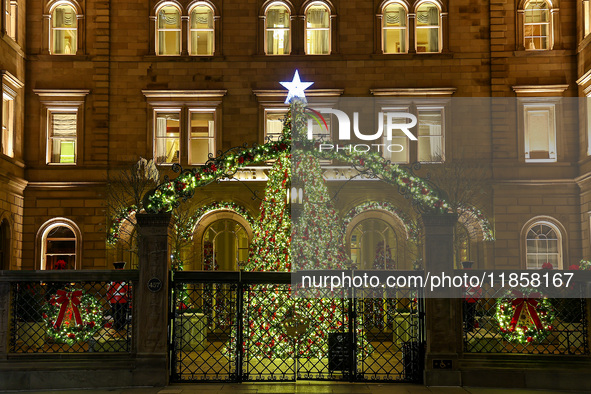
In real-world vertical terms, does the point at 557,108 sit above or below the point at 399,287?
above

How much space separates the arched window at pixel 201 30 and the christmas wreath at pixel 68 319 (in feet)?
54.3

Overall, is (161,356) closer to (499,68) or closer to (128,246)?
(128,246)

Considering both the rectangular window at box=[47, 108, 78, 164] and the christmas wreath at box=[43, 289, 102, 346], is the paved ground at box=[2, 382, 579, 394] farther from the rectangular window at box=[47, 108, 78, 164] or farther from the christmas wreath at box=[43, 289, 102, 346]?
the rectangular window at box=[47, 108, 78, 164]

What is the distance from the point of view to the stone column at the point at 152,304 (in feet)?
40.7

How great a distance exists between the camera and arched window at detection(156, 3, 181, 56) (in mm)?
27562

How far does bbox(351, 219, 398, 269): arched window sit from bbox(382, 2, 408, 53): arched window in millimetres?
6850

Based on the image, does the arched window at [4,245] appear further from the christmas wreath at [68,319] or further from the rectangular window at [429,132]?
the rectangular window at [429,132]

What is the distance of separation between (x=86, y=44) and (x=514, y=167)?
17.1 meters

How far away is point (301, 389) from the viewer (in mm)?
12180

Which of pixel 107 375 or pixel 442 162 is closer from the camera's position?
pixel 107 375

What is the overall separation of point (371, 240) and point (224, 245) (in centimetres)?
568

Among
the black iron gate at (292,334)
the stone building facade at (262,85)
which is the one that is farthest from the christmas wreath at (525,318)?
the stone building facade at (262,85)

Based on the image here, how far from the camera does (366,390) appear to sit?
1198 cm

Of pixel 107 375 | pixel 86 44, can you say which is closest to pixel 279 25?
pixel 86 44
